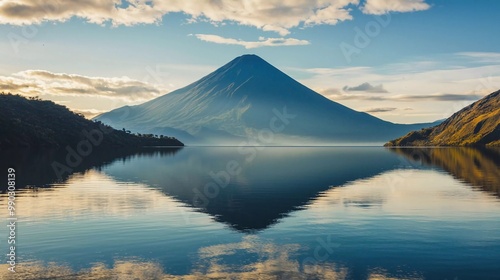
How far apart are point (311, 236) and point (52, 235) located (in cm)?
2093

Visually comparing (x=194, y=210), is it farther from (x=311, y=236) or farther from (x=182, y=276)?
(x=182, y=276)

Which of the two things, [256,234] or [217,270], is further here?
[256,234]

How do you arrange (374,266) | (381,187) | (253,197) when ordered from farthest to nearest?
(381,187) < (253,197) < (374,266)

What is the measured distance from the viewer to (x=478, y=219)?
45.1 metres

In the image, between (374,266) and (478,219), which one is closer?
(374,266)

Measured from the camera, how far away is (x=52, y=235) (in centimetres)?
3859

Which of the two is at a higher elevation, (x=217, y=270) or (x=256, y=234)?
(x=256, y=234)

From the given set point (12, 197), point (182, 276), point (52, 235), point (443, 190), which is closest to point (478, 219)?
point (443, 190)

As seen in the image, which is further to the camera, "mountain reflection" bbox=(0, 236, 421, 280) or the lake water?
the lake water

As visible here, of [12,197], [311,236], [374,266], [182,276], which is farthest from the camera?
[12,197]

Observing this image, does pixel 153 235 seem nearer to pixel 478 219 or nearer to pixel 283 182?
pixel 478 219

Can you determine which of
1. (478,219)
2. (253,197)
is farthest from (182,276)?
(253,197)

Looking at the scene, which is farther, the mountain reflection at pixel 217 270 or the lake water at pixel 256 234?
the lake water at pixel 256 234

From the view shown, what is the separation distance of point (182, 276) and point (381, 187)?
54127 mm
